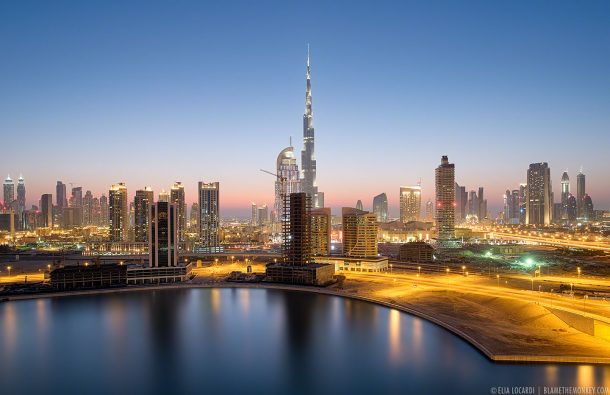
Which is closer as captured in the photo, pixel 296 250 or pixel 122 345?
pixel 122 345

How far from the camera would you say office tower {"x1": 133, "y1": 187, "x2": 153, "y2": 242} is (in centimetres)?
8692

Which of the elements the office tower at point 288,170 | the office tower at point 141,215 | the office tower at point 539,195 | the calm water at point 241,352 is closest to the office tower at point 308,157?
the office tower at point 288,170

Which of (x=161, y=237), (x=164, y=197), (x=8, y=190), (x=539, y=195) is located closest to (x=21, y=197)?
(x=8, y=190)

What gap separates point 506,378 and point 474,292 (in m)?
17.5

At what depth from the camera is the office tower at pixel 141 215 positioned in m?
86.9

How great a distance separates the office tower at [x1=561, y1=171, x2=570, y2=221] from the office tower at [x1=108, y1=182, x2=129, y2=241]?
16929 centimetres

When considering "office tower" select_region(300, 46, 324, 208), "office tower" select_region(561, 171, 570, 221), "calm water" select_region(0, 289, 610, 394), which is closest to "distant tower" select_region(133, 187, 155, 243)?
"calm water" select_region(0, 289, 610, 394)

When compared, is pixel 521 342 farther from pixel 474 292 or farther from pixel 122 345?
pixel 122 345

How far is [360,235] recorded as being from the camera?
2354 inches

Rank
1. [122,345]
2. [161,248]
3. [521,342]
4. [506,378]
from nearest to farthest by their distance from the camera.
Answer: [506,378] → [521,342] → [122,345] → [161,248]

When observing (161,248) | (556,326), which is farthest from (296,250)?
(556,326)

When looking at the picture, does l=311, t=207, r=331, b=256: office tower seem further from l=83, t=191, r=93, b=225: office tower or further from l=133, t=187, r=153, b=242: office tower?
l=83, t=191, r=93, b=225: office tower

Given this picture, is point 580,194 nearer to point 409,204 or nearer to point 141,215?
point 409,204

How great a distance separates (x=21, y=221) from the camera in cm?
14188
